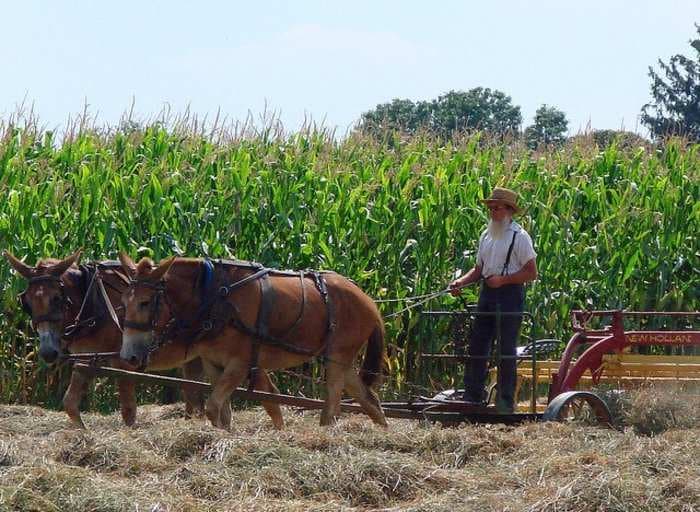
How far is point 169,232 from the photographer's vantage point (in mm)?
14281

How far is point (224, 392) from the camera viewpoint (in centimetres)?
1035

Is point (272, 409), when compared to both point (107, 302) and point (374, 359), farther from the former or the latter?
point (107, 302)

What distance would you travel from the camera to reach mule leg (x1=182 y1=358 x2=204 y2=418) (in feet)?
38.3

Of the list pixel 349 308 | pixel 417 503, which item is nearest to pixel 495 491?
pixel 417 503

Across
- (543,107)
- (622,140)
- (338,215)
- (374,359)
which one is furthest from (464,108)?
(374,359)

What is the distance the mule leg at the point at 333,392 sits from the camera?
35.4 feet

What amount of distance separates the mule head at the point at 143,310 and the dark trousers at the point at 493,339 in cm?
256

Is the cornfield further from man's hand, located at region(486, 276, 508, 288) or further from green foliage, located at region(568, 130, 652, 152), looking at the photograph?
man's hand, located at region(486, 276, 508, 288)

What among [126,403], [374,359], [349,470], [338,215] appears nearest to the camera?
[349,470]

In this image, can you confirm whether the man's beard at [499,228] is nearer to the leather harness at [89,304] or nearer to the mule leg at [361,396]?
the mule leg at [361,396]

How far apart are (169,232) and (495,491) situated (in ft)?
23.1

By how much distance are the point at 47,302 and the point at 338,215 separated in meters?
4.75

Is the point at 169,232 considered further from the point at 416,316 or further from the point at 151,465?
the point at 151,465

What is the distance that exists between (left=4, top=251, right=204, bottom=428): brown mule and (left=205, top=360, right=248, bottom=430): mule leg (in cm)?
114
